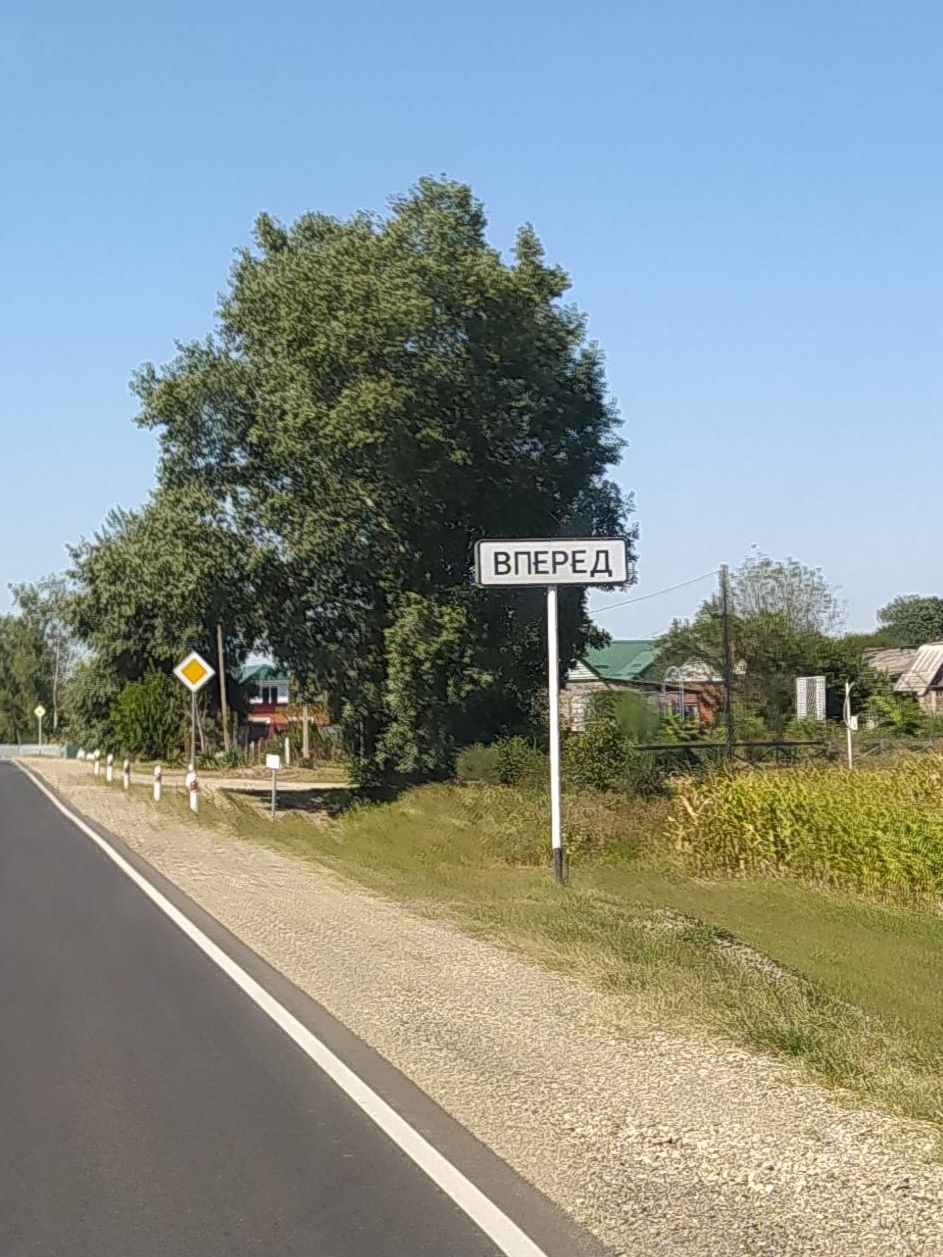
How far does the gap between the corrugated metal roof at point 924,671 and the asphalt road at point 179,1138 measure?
7851 cm

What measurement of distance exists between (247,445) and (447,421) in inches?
191

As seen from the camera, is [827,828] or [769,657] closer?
[827,828]

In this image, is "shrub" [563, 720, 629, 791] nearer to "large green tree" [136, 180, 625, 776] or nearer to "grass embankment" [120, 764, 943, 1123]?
"grass embankment" [120, 764, 943, 1123]

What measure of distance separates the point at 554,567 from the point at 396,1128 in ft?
39.3

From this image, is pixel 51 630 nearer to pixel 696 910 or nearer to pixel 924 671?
pixel 924 671

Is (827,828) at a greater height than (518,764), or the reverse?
(518,764)

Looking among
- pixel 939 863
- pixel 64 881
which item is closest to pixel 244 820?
Result: pixel 64 881

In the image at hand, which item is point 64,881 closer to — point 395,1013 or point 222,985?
point 222,985

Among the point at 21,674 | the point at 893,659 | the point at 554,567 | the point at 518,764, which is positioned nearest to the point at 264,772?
the point at 518,764

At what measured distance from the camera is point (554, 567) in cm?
1927

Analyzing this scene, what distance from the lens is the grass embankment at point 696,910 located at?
10.4 m

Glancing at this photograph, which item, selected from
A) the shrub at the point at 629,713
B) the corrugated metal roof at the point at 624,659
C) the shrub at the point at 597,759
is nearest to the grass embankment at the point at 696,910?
the shrub at the point at 597,759

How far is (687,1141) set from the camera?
7.59m

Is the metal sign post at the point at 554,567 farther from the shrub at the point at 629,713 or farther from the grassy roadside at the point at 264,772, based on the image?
the grassy roadside at the point at 264,772
